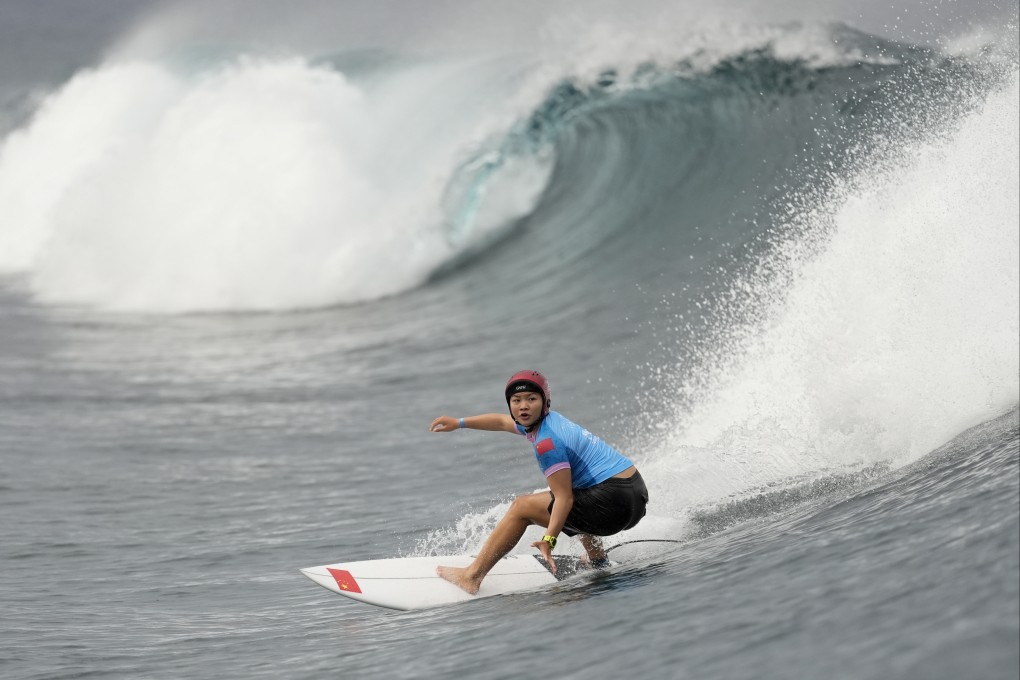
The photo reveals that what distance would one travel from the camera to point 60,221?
1049 inches

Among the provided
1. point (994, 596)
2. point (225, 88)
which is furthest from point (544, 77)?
point (994, 596)

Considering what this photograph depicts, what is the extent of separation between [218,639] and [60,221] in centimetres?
2153

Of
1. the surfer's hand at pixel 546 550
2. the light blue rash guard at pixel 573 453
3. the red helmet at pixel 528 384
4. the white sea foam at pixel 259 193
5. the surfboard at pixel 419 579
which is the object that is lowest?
the surfboard at pixel 419 579

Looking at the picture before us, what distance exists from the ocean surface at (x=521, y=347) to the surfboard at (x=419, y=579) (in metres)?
0.18

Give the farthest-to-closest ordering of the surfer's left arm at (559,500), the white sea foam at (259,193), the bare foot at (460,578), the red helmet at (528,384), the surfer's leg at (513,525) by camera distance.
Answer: the white sea foam at (259,193) → the bare foot at (460,578) → the surfer's leg at (513,525) → the surfer's left arm at (559,500) → the red helmet at (528,384)

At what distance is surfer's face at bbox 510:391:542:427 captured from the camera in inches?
268

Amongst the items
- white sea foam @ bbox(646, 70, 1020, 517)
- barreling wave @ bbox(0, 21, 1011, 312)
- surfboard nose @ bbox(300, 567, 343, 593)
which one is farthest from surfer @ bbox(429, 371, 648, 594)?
barreling wave @ bbox(0, 21, 1011, 312)

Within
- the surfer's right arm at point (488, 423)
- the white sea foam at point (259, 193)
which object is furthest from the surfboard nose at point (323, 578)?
the white sea foam at point (259, 193)

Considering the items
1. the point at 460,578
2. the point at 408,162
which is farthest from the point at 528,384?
the point at 408,162

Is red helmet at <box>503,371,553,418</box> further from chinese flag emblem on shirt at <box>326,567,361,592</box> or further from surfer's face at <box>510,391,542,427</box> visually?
chinese flag emblem on shirt at <box>326,567,361,592</box>

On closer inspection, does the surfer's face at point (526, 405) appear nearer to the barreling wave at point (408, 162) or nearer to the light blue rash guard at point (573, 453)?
the light blue rash guard at point (573, 453)

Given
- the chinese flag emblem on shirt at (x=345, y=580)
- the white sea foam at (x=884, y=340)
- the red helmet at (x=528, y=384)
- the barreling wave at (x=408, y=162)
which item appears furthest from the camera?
the barreling wave at (x=408, y=162)

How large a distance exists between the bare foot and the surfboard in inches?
1.2

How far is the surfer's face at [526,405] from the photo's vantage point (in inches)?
268
